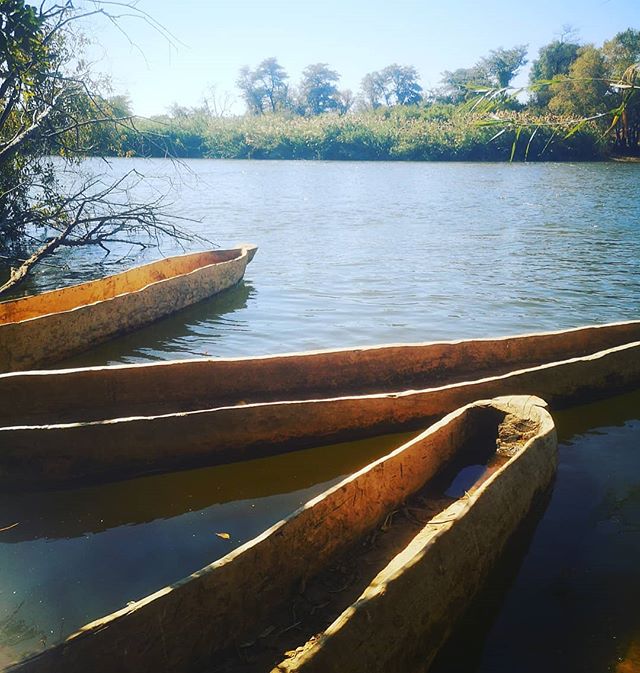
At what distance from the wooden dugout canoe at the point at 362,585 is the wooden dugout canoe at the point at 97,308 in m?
3.53

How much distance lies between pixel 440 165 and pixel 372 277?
27174 millimetres

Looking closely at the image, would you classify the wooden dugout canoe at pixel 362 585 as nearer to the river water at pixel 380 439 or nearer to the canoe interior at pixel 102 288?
the river water at pixel 380 439

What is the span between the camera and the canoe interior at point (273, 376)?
4.17 metres

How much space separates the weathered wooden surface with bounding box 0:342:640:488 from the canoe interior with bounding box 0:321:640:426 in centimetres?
60

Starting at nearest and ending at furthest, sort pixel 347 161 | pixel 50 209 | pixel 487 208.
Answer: pixel 50 209 → pixel 487 208 → pixel 347 161

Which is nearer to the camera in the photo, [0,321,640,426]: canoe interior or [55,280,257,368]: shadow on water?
[0,321,640,426]: canoe interior

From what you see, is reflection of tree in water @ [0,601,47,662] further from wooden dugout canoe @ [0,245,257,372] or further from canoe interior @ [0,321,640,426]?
wooden dugout canoe @ [0,245,257,372]

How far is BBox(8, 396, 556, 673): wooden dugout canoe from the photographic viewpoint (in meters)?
1.98

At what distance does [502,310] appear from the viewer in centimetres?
809

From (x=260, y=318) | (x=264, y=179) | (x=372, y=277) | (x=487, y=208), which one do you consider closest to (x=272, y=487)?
(x=260, y=318)

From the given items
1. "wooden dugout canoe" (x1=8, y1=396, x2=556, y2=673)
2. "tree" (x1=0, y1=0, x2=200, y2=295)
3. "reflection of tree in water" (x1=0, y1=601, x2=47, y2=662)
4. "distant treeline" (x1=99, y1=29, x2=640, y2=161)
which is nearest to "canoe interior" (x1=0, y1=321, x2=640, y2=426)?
"wooden dugout canoe" (x1=8, y1=396, x2=556, y2=673)

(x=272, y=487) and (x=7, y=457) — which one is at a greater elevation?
(x=7, y=457)

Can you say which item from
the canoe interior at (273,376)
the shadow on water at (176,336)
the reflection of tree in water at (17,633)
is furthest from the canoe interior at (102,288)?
the reflection of tree in water at (17,633)

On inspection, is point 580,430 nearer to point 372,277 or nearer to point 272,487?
point 272,487
